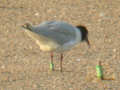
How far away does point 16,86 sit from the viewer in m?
6.38

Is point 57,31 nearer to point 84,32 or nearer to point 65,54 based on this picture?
point 84,32

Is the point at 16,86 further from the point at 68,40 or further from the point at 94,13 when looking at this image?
the point at 94,13

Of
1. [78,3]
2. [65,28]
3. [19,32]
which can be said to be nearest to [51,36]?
[65,28]

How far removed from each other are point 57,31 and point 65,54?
1.09 m

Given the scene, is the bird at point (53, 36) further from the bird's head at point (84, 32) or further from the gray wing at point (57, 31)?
the bird's head at point (84, 32)

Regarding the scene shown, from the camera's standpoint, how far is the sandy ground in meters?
6.54

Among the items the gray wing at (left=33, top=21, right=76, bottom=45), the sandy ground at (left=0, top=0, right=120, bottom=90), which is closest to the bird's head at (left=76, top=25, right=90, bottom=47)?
the sandy ground at (left=0, top=0, right=120, bottom=90)

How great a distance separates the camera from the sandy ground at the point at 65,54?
6543 mm

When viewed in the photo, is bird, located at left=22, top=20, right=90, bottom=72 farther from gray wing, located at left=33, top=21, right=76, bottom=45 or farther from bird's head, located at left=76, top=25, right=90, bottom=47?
bird's head, located at left=76, top=25, right=90, bottom=47

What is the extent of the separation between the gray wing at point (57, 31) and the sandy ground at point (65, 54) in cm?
49

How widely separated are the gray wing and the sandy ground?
0.49 metres

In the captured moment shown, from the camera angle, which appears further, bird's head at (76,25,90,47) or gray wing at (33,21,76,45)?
bird's head at (76,25,90,47)

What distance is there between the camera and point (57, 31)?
6.72m

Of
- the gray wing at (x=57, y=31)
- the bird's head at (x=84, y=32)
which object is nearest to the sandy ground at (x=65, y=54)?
the bird's head at (x=84, y=32)
